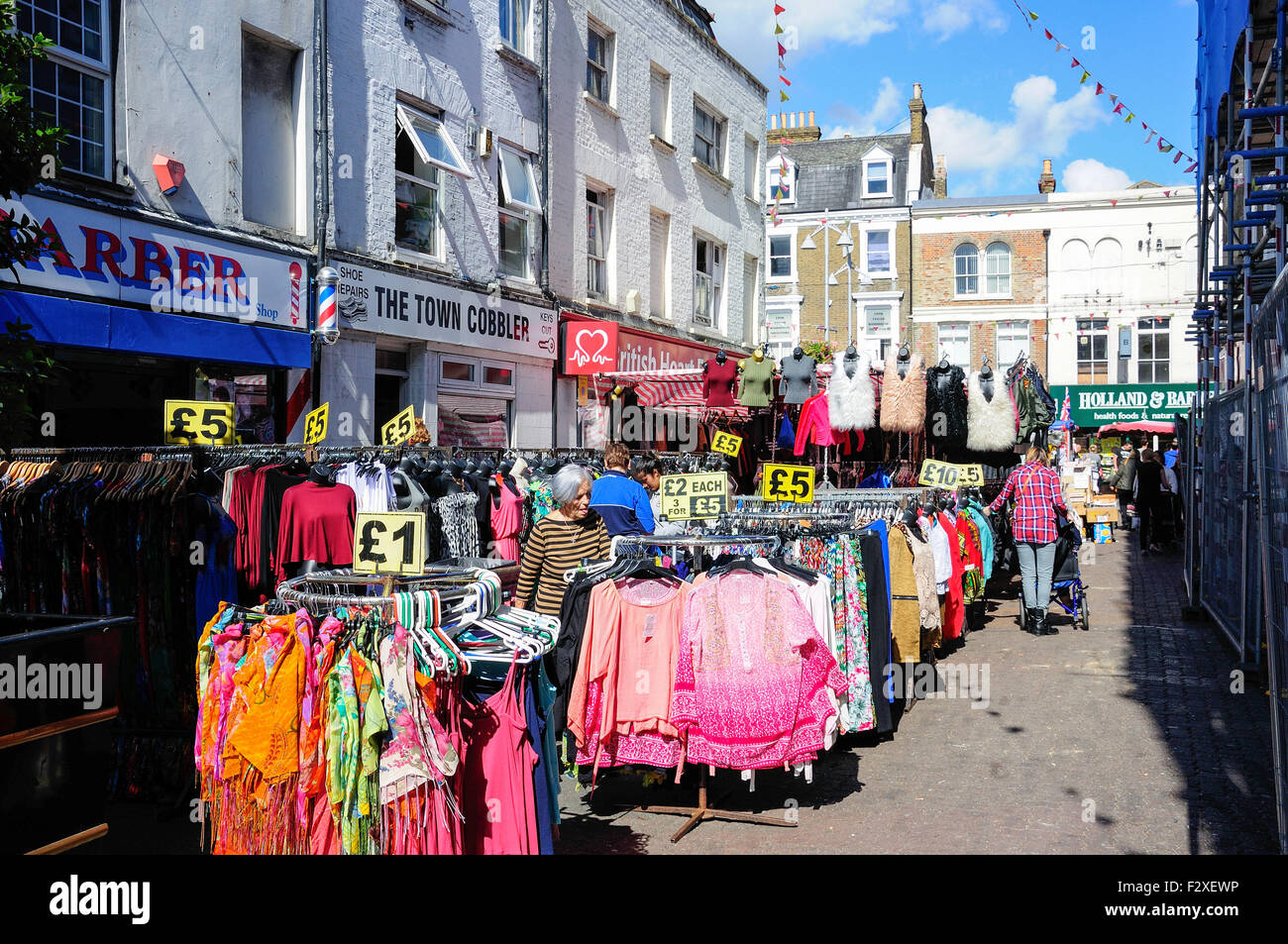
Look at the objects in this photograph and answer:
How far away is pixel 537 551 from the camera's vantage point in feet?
23.2

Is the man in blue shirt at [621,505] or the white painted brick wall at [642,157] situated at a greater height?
the white painted brick wall at [642,157]

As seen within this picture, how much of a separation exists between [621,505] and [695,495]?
1.28 metres

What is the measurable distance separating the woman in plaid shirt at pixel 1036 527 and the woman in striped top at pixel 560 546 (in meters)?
5.95

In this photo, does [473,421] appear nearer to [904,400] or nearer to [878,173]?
[904,400]

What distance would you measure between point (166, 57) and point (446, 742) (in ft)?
→ 27.7

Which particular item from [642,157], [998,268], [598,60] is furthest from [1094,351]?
[598,60]

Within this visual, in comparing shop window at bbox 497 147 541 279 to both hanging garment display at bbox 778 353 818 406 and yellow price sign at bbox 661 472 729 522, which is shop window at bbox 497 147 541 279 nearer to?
hanging garment display at bbox 778 353 818 406

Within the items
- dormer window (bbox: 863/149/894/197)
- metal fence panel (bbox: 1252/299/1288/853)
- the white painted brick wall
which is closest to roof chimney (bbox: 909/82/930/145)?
dormer window (bbox: 863/149/894/197)

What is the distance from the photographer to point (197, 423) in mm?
7637

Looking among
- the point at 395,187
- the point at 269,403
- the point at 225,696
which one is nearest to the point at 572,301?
the point at 395,187

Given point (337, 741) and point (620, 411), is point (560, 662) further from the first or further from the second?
point (620, 411)

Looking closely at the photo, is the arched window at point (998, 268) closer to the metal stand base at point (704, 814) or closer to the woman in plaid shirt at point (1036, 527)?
the woman in plaid shirt at point (1036, 527)

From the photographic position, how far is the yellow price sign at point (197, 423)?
755cm

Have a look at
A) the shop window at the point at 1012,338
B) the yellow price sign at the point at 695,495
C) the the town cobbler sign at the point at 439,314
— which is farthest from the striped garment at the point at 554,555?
the shop window at the point at 1012,338
